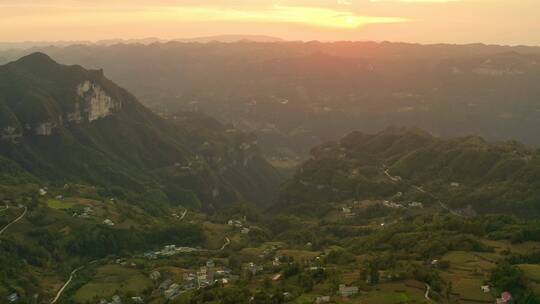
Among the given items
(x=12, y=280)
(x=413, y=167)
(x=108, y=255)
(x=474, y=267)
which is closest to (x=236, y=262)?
(x=108, y=255)

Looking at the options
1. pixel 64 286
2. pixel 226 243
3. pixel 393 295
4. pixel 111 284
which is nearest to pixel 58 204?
pixel 226 243

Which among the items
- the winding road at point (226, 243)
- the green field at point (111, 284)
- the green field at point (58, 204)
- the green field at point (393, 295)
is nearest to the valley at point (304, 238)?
the green field at point (393, 295)

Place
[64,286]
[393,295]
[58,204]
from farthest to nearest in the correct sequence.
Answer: [58,204] → [64,286] → [393,295]

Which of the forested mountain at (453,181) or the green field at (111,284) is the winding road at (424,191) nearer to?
the forested mountain at (453,181)

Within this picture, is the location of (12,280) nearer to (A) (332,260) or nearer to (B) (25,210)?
(B) (25,210)

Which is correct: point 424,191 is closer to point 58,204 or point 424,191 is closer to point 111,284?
point 58,204

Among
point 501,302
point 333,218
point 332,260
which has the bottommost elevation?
point 333,218

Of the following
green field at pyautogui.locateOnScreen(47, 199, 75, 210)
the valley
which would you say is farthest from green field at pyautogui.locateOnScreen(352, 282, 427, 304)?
green field at pyautogui.locateOnScreen(47, 199, 75, 210)

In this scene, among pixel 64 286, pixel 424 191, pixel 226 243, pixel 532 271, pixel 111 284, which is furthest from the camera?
pixel 424 191

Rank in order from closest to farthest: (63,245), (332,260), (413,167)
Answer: (332,260), (63,245), (413,167)

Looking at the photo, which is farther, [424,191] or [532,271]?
[424,191]
